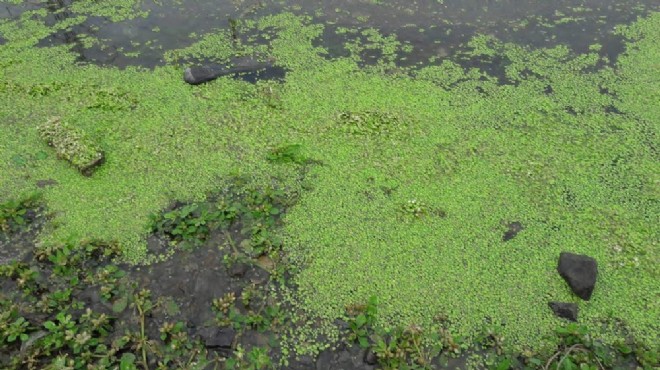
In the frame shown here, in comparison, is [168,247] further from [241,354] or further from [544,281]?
[544,281]

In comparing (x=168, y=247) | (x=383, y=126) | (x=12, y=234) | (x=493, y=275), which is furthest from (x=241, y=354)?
(x=383, y=126)

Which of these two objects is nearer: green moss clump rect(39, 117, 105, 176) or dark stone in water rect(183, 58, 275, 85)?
green moss clump rect(39, 117, 105, 176)

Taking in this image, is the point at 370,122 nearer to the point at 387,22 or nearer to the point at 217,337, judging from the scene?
the point at 387,22

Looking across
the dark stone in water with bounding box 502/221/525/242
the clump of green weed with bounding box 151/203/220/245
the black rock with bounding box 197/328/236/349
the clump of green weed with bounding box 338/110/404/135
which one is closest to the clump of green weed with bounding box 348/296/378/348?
the black rock with bounding box 197/328/236/349

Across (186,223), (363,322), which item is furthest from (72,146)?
(363,322)

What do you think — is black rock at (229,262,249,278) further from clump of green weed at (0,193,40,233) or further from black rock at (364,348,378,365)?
clump of green weed at (0,193,40,233)

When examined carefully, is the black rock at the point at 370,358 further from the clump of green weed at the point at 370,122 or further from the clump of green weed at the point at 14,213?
the clump of green weed at the point at 14,213
